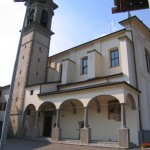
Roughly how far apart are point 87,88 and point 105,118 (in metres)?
3.66

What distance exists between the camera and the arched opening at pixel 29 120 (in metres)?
20.4

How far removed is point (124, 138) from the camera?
1274 cm

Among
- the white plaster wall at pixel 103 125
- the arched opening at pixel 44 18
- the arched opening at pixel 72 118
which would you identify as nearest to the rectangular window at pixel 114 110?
the white plaster wall at pixel 103 125

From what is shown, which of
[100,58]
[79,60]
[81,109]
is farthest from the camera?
[79,60]

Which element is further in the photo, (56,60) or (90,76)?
(56,60)

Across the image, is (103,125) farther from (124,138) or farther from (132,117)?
(124,138)

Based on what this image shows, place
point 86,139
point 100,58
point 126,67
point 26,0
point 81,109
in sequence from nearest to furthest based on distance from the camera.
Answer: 1. point 26,0
2. point 86,139
3. point 126,67
4. point 81,109
5. point 100,58

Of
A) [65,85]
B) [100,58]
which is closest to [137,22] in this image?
[100,58]

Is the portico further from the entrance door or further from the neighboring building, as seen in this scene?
the entrance door

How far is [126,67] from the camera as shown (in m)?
16.8

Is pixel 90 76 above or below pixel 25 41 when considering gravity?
below

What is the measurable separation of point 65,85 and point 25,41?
9.17 m

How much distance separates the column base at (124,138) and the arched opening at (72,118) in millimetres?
6142

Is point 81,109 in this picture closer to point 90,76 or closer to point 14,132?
point 90,76
